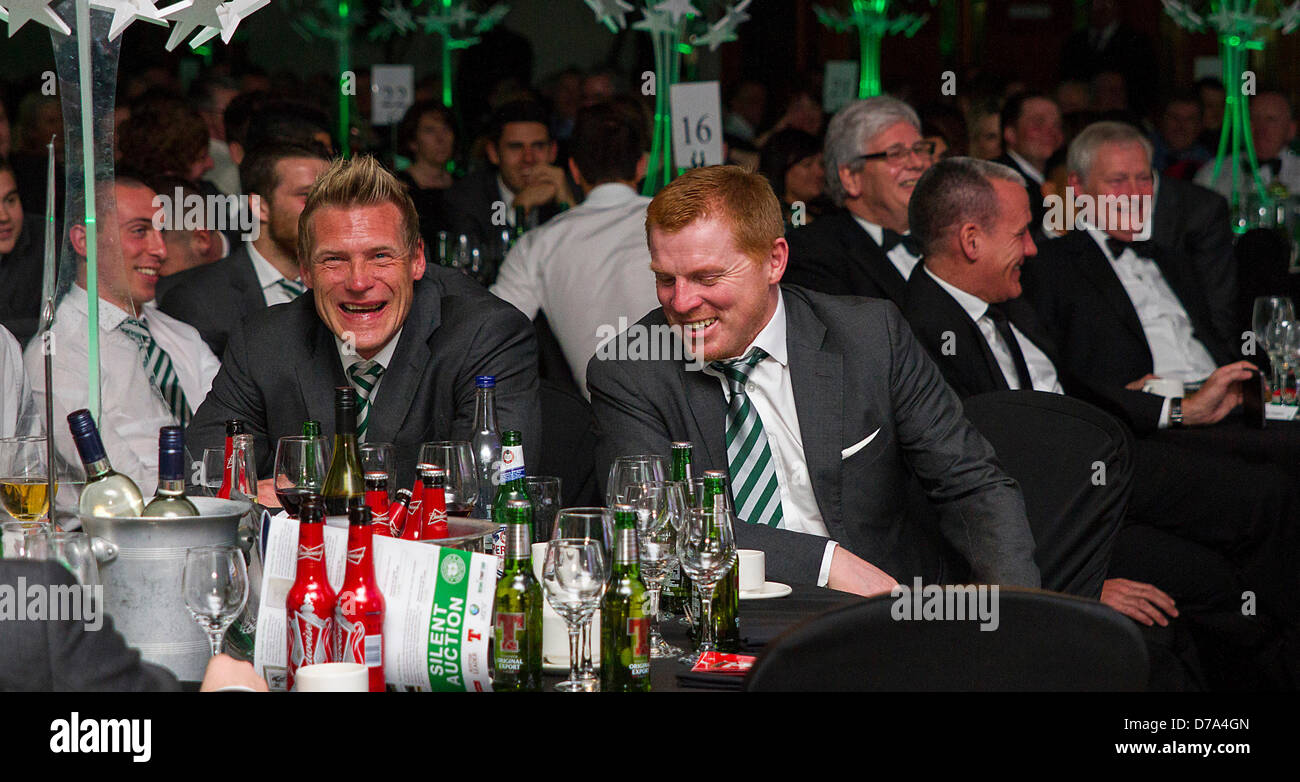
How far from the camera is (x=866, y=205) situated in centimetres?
504

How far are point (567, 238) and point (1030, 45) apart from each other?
8.94 m

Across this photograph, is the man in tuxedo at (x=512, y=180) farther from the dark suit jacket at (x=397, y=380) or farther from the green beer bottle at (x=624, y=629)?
the green beer bottle at (x=624, y=629)

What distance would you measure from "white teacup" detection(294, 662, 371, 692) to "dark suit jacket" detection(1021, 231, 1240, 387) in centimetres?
347

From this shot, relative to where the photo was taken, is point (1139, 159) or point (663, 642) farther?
point (1139, 159)

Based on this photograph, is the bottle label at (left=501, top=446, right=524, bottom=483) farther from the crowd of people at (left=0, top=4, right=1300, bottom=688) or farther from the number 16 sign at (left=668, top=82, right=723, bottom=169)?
the number 16 sign at (left=668, top=82, right=723, bottom=169)

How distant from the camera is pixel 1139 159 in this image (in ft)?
16.8

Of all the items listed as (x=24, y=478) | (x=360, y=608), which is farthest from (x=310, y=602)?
(x=24, y=478)

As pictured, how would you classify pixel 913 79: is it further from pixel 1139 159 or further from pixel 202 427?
pixel 202 427

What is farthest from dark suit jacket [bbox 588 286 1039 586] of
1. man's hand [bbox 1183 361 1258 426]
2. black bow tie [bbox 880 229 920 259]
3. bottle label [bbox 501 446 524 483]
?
black bow tie [bbox 880 229 920 259]

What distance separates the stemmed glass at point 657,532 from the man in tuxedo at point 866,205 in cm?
276

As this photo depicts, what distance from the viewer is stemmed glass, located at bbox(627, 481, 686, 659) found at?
185cm

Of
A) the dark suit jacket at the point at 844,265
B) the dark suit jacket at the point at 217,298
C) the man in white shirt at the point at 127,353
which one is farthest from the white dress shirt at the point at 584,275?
the man in white shirt at the point at 127,353

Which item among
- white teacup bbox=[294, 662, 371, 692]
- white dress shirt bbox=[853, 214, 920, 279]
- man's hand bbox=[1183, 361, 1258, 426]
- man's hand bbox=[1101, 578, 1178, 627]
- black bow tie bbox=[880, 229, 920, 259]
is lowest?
man's hand bbox=[1101, 578, 1178, 627]
